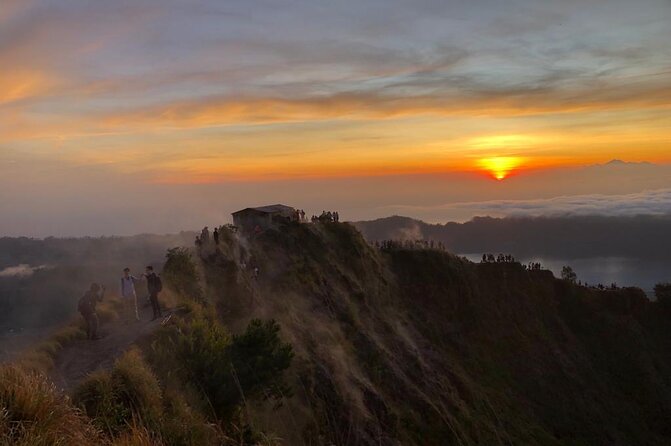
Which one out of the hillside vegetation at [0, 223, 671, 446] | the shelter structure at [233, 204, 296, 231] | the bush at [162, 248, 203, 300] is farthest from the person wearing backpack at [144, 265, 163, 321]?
the shelter structure at [233, 204, 296, 231]

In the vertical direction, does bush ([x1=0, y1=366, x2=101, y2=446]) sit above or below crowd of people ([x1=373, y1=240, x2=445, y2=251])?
below

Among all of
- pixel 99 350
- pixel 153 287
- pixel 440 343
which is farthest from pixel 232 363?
pixel 440 343

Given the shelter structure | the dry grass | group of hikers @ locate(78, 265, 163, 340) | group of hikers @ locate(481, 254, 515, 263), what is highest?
the shelter structure

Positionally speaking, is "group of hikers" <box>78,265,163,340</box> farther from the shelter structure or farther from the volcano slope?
the shelter structure

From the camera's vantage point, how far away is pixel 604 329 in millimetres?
47938

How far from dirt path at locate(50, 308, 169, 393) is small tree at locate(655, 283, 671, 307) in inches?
2082

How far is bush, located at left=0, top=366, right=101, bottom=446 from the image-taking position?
454 centimetres

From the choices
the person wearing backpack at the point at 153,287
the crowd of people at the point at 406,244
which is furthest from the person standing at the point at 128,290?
the crowd of people at the point at 406,244

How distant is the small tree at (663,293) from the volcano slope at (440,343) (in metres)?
0.99

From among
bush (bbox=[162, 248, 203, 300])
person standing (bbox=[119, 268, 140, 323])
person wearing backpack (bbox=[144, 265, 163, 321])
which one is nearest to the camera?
person wearing backpack (bbox=[144, 265, 163, 321])

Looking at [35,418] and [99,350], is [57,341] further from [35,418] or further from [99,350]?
[35,418]

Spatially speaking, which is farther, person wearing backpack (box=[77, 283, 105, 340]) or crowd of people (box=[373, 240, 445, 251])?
crowd of people (box=[373, 240, 445, 251])

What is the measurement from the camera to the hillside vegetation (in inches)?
335

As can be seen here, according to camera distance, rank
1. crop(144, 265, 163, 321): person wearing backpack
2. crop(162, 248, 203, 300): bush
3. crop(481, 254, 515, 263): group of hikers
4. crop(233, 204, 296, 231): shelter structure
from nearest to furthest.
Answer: crop(144, 265, 163, 321): person wearing backpack, crop(162, 248, 203, 300): bush, crop(233, 204, 296, 231): shelter structure, crop(481, 254, 515, 263): group of hikers
